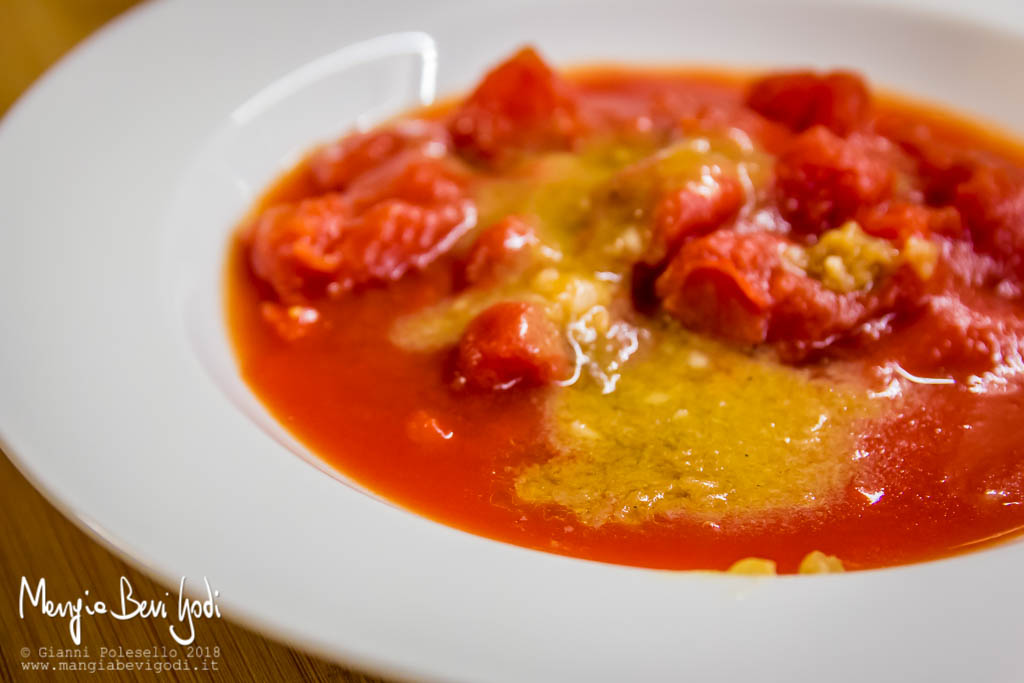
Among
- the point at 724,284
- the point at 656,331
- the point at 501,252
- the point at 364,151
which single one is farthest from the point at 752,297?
the point at 364,151

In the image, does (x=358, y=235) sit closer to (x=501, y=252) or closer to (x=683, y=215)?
(x=501, y=252)

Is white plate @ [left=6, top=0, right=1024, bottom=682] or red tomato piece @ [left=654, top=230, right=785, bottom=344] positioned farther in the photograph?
red tomato piece @ [left=654, top=230, right=785, bottom=344]

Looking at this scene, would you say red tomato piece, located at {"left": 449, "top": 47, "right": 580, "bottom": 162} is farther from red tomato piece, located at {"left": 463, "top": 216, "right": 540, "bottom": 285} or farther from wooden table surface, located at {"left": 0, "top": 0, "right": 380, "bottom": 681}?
wooden table surface, located at {"left": 0, "top": 0, "right": 380, "bottom": 681}

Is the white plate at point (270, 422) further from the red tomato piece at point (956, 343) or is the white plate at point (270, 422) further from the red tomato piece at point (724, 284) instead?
the red tomato piece at point (724, 284)

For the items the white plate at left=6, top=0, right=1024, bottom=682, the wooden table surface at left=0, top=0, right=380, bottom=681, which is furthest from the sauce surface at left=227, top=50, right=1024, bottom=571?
the wooden table surface at left=0, top=0, right=380, bottom=681

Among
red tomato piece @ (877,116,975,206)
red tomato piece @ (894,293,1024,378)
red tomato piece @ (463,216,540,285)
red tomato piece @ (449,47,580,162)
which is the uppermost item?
red tomato piece @ (449,47,580,162)

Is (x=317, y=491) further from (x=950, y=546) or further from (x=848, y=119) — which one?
(x=848, y=119)

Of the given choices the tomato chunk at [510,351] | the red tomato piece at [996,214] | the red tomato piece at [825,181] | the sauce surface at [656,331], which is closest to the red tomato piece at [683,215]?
the sauce surface at [656,331]
